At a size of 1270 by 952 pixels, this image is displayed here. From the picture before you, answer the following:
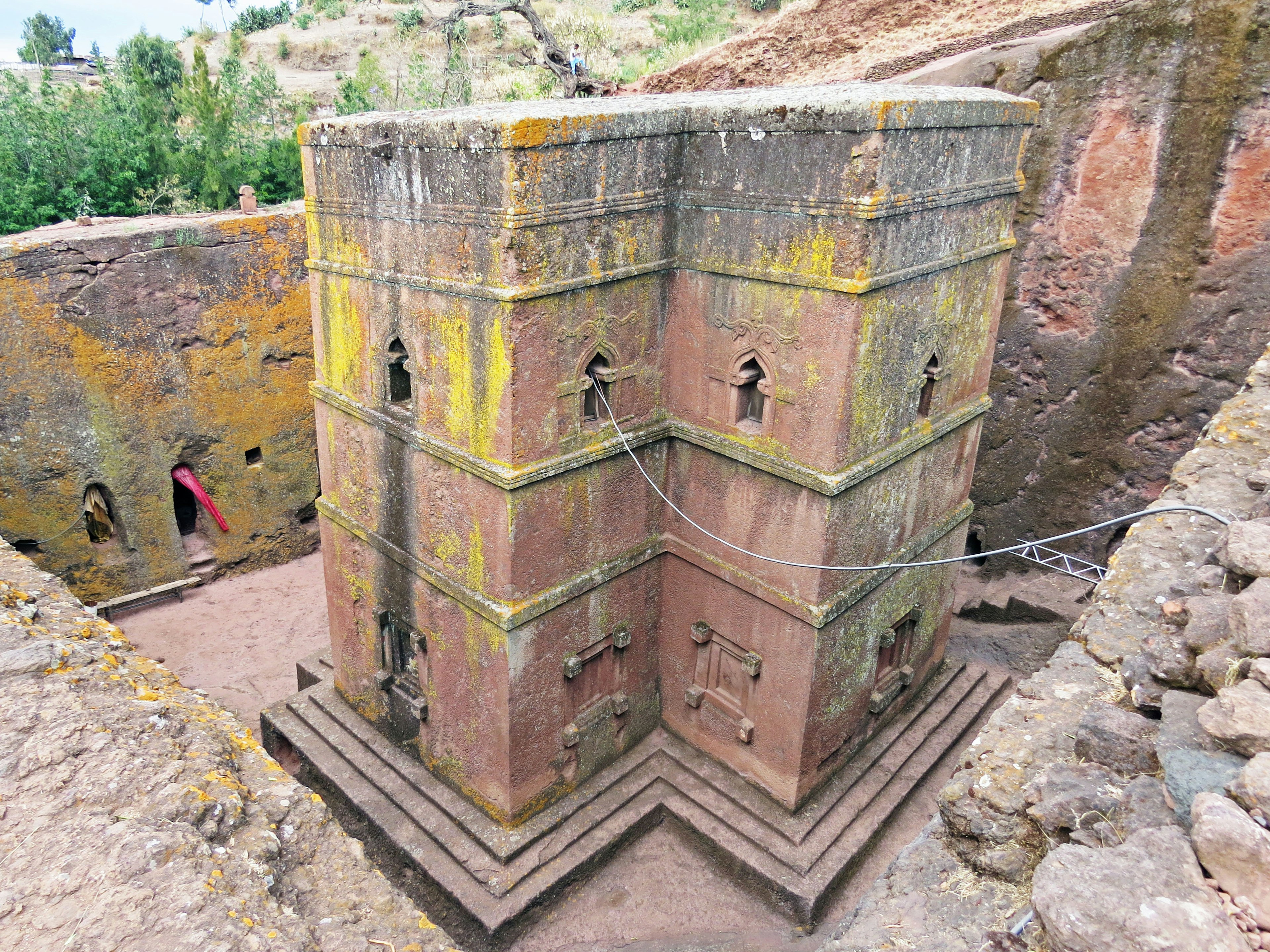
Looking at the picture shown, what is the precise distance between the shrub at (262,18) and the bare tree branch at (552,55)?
95.9ft

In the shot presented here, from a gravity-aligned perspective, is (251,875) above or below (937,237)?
below

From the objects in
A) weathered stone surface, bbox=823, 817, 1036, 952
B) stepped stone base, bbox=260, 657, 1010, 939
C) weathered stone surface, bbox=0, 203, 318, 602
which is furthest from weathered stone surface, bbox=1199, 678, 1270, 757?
weathered stone surface, bbox=0, 203, 318, 602

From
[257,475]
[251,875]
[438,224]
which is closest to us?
[251,875]

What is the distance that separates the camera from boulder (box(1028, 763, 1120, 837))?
9.57 feet

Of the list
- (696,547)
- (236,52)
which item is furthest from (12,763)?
(236,52)

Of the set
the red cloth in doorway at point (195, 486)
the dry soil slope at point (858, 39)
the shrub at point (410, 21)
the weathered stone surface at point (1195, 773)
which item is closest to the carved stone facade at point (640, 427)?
the weathered stone surface at point (1195, 773)

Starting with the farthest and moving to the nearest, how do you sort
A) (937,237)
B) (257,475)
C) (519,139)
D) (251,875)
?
(257,475)
(937,237)
(519,139)
(251,875)

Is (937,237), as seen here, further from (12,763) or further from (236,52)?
(236,52)

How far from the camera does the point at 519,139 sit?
5.42 metres

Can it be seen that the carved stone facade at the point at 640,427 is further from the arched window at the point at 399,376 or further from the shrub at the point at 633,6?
the shrub at the point at 633,6

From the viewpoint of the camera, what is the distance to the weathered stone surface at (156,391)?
422 inches

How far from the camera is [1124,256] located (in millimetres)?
9711

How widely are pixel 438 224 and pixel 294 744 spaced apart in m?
5.50

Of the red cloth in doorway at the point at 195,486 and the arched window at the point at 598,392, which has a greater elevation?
the arched window at the point at 598,392
